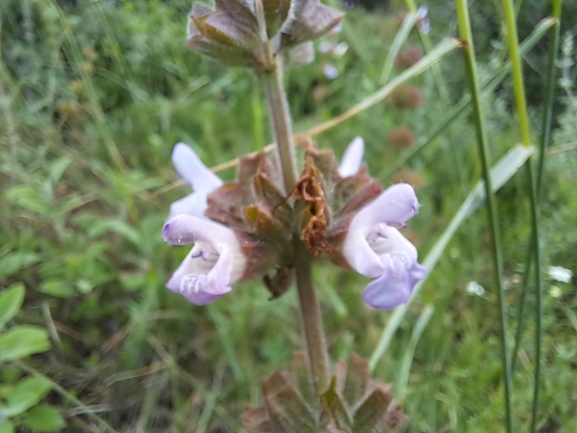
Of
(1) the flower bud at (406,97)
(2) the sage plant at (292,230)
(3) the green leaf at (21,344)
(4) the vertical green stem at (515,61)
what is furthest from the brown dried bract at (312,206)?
(1) the flower bud at (406,97)

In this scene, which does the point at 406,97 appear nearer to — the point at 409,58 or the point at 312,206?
the point at 409,58

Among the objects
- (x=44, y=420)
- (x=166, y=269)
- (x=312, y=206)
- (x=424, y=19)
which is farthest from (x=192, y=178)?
(x=424, y=19)

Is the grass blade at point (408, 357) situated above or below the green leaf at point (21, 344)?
below

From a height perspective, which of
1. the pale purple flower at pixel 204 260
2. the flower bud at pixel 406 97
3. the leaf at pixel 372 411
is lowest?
the leaf at pixel 372 411

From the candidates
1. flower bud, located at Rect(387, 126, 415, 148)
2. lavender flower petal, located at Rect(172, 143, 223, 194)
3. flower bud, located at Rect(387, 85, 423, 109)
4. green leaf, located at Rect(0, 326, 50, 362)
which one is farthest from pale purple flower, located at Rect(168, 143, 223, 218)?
flower bud, located at Rect(387, 85, 423, 109)

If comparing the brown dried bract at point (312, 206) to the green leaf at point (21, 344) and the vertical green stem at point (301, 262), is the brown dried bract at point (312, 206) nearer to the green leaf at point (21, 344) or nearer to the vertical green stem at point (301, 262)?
the vertical green stem at point (301, 262)

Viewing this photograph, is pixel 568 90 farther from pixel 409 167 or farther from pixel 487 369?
pixel 409 167
